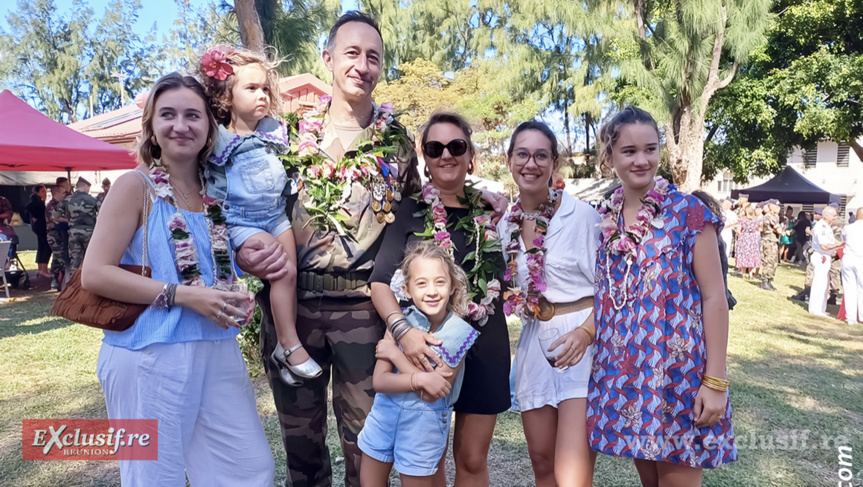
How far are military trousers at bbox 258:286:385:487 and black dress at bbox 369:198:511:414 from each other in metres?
0.28

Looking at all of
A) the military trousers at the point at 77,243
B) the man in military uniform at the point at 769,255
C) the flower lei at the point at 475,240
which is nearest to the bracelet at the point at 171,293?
the flower lei at the point at 475,240

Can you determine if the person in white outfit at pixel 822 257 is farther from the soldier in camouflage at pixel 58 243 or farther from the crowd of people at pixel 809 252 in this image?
the soldier in camouflage at pixel 58 243

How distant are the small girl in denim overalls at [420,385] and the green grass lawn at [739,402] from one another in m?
1.76

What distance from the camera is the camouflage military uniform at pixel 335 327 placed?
2662 mm

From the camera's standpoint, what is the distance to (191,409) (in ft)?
6.94

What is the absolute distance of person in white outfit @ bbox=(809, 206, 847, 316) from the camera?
10.5 metres

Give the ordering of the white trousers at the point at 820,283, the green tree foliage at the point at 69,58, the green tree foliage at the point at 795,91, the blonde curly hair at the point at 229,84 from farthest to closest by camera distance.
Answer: the green tree foliage at the point at 69,58 < the green tree foliage at the point at 795,91 < the white trousers at the point at 820,283 < the blonde curly hair at the point at 229,84

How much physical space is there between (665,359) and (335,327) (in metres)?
1.50

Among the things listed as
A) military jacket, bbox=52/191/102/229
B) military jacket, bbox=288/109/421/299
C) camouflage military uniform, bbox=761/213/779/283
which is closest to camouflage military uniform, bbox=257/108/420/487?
military jacket, bbox=288/109/421/299

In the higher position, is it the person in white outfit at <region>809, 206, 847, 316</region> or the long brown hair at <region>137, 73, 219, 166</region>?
the long brown hair at <region>137, 73, 219, 166</region>

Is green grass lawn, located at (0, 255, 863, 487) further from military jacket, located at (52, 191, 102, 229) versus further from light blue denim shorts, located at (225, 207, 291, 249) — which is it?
light blue denim shorts, located at (225, 207, 291, 249)

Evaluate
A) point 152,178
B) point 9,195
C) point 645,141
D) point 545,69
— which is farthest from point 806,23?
point 9,195

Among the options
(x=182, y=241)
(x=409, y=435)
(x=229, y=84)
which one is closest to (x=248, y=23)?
(x=229, y=84)

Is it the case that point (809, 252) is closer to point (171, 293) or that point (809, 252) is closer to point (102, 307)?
point (171, 293)
